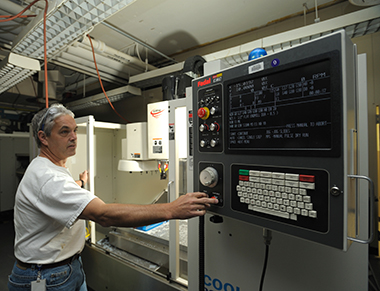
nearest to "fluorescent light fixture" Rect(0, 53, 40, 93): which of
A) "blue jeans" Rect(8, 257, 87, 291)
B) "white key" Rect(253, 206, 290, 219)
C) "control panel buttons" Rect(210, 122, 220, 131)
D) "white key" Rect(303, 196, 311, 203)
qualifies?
"blue jeans" Rect(8, 257, 87, 291)

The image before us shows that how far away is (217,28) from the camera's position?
2266mm

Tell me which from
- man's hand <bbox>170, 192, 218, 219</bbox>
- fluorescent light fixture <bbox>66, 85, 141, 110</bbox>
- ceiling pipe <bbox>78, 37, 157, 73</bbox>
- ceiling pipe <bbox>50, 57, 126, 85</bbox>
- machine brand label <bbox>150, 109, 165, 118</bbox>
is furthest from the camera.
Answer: fluorescent light fixture <bbox>66, 85, 141, 110</bbox>

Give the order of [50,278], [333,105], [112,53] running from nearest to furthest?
[333,105] < [50,278] < [112,53]

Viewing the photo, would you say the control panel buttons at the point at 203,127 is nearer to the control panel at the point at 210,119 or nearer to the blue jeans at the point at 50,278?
the control panel at the point at 210,119

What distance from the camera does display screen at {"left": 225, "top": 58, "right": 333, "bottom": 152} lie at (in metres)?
0.56

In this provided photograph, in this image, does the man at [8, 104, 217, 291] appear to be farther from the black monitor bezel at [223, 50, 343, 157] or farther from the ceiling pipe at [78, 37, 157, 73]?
the ceiling pipe at [78, 37, 157, 73]

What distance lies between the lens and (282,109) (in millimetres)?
632

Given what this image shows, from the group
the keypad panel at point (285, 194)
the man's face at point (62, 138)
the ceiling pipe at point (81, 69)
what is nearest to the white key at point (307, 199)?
the keypad panel at point (285, 194)

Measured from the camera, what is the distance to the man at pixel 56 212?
792 millimetres

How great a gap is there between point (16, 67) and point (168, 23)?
Answer: 1.48 meters

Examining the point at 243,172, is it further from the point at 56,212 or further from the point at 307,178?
the point at 56,212

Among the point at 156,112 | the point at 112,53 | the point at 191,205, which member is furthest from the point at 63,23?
the point at 191,205

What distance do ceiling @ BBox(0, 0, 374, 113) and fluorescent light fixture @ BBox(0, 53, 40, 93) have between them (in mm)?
200

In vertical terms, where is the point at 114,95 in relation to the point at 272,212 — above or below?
above
